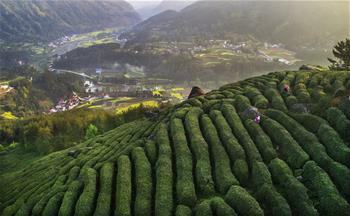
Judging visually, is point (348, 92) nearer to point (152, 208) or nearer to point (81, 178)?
point (152, 208)

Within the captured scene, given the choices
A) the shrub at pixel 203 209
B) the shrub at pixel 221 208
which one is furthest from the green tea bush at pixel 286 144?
the shrub at pixel 203 209

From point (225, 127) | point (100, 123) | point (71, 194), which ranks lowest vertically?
point (100, 123)

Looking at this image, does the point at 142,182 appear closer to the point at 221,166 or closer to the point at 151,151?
the point at 151,151

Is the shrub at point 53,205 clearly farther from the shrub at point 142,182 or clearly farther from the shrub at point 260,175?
the shrub at point 260,175

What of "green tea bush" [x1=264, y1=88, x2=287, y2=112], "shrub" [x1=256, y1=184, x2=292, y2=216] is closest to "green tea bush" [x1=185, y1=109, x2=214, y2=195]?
"shrub" [x1=256, y1=184, x2=292, y2=216]

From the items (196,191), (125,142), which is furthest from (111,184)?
(125,142)

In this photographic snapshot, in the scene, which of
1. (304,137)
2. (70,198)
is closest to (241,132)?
(304,137)
